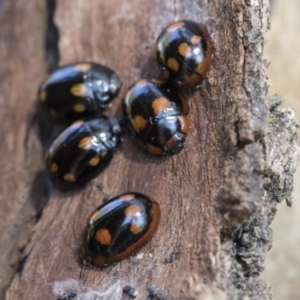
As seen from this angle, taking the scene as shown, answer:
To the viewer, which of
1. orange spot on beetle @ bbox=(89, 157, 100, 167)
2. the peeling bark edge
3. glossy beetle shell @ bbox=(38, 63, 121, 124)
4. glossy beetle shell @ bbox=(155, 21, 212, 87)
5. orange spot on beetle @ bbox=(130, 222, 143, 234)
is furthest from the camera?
glossy beetle shell @ bbox=(38, 63, 121, 124)

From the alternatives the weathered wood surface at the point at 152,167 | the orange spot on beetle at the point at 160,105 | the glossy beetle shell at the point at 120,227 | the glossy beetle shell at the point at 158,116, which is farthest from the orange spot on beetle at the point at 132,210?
the orange spot on beetle at the point at 160,105

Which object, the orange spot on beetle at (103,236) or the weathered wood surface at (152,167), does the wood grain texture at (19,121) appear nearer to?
the weathered wood surface at (152,167)

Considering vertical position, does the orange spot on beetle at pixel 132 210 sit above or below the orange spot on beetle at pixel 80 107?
below

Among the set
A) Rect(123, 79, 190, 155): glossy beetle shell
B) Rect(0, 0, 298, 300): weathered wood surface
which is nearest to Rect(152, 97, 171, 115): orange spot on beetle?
Rect(123, 79, 190, 155): glossy beetle shell

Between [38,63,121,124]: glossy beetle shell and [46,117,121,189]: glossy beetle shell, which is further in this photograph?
[38,63,121,124]: glossy beetle shell

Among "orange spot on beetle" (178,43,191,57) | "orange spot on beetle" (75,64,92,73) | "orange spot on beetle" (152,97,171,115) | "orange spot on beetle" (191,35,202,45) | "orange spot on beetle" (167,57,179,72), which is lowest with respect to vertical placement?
"orange spot on beetle" (75,64,92,73)

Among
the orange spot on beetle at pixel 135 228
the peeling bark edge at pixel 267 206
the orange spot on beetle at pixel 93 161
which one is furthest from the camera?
the orange spot on beetle at pixel 93 161

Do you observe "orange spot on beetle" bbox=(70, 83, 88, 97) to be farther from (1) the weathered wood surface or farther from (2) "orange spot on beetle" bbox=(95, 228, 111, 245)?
(2) "orange spot on beetle" bbox=(95, 228, 111, 245)
